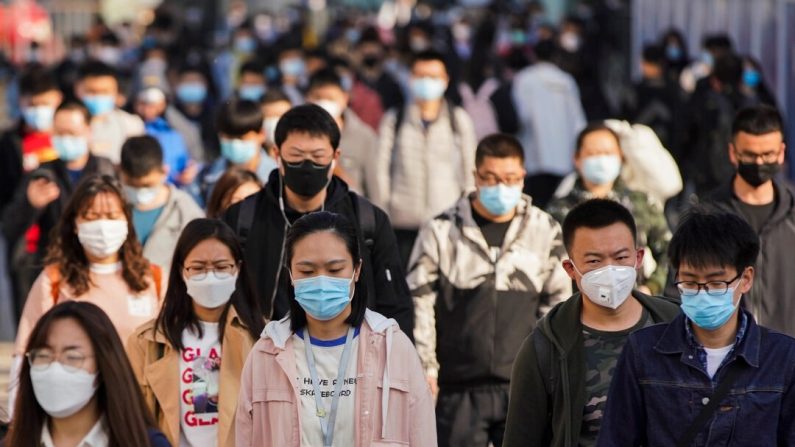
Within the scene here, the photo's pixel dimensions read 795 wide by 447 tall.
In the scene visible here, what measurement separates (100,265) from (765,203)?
2.93m

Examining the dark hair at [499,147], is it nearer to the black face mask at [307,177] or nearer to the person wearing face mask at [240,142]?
the black face mask at [307,177]

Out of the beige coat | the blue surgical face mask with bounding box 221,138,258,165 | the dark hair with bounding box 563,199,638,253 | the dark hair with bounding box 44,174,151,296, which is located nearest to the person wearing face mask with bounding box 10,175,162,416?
the dark hair with bounding box 44,174,151,296

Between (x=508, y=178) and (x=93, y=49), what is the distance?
1968 centimetres

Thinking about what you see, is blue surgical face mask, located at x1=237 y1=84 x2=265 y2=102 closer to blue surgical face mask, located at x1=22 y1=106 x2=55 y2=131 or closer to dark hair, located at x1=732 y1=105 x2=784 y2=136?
blue surgical face mask, located at x1=22 y1=106 x2=55 y2=131

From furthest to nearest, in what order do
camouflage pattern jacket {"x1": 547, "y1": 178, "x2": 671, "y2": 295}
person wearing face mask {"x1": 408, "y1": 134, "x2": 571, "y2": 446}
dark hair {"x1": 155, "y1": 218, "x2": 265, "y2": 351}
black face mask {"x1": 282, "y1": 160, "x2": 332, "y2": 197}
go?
1. camouflage pattern jacket {"x1": 547, "y1": 178, "x2": 671, "y2": 295}
2. person wearing face mask {"x1": 408, "y1": 134, "x2": 571, "y2": 446}
3. black face mask {"x1": 282, "y1": 160, "x2": 332, "y2": 197}
4. dark hair {"x1": 155, "y1": 218, "x2": 265, "y2": 351}

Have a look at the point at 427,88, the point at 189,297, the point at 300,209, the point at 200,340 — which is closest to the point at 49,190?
the point at 427,88

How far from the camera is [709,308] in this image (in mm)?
5566

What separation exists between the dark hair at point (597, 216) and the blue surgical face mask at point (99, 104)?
7247 millimetres

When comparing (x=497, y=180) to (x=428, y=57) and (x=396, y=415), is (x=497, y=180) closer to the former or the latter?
(x=396, y=415)

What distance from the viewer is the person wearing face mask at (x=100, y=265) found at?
27.0 ft

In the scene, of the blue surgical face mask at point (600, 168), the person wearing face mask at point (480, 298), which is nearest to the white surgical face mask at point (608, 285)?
the person wearing face mask at point (480, 298)

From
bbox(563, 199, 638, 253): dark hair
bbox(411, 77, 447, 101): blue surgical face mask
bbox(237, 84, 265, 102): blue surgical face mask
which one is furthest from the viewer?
bbox(237, 84, 265, 102): blue surgical face mask

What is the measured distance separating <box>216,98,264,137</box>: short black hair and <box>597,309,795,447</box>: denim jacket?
5611mm

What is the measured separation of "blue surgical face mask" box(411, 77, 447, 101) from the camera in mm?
12680
